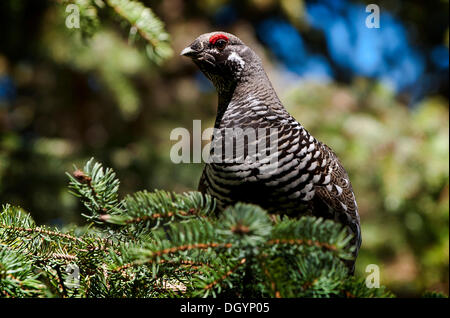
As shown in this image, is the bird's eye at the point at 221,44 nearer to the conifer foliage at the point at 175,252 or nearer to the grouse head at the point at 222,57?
the grouse head at the point at 222,57

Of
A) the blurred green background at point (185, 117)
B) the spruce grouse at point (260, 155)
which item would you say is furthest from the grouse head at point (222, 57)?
the blurred green background at point (185, 117)

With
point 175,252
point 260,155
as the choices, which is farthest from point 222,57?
point 175,252

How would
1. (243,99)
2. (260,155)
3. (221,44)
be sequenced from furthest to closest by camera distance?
(221,44), (243,99), (260,155)

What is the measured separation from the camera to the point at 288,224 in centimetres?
126

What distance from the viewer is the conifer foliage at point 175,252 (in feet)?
4.08

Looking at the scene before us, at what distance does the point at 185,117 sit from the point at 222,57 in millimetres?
3430

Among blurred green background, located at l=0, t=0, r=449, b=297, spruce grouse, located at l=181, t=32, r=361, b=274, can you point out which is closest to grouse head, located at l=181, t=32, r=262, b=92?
spruce grouse, located at l=181, t=32, r=361, b=274

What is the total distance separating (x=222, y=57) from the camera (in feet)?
7.93

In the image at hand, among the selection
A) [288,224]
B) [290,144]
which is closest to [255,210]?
[288,224]

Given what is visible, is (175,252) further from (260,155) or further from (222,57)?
(222,57)

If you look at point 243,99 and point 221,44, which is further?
point 221,44

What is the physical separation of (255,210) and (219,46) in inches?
56.9

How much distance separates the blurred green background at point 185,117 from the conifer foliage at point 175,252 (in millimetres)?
1705

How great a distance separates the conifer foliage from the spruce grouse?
0.53m
